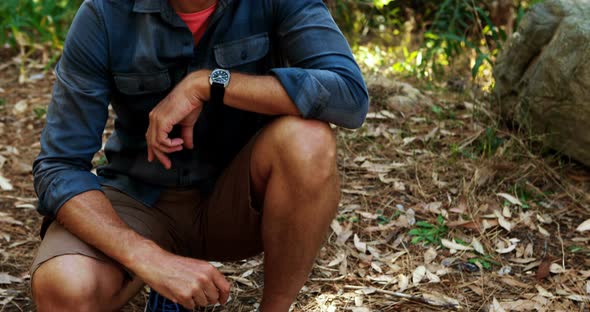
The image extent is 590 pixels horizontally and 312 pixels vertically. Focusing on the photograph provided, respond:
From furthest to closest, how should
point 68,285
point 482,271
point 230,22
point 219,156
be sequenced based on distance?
point 482,271, point 219,156, point 230,22, point 68,285

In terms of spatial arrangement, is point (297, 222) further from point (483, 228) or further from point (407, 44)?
point (407, 44)

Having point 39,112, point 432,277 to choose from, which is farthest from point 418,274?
point 39,112

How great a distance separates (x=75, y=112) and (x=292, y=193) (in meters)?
0.69

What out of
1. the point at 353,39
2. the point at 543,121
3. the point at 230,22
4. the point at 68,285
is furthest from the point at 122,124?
the point at 353,39

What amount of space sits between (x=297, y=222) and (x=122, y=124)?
2.31 ft

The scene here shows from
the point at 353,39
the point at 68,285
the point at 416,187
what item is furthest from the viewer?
the point at 353,39

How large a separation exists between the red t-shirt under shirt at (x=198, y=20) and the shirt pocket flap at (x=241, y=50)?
0.26ft

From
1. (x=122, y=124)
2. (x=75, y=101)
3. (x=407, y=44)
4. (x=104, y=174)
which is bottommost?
(x=407, y=44)

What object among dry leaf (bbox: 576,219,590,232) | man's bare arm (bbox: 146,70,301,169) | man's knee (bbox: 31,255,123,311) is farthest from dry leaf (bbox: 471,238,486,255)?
man's knee (bbox: 31,255,123,311)

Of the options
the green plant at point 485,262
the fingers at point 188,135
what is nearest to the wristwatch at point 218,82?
the fingers at point 188,135

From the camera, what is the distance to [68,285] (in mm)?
1919

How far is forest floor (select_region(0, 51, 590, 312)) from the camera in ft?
9.00

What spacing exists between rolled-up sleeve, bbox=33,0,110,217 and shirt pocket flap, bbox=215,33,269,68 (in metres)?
0.36

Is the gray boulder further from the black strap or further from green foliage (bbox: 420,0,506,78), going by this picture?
the black strap
